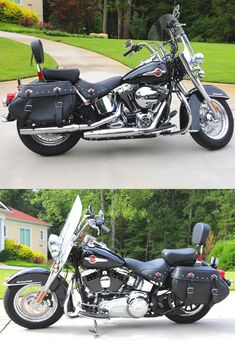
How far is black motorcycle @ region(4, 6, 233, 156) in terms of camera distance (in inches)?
280

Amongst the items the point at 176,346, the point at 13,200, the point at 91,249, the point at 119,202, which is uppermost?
the point at 91,249

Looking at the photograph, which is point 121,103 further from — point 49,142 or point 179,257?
point 179,257

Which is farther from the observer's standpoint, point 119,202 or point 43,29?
point 43,29

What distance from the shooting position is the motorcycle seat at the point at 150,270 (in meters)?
5.90

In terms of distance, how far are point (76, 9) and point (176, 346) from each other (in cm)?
2725

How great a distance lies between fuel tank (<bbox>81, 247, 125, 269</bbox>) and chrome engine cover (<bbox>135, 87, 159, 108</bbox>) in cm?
221

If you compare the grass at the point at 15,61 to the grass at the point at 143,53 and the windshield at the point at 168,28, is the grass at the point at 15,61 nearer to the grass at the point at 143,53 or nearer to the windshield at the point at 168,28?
the grass at the point at 143,53

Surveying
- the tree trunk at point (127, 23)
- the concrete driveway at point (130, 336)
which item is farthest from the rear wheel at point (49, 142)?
the tree trunk at point (127, 23)

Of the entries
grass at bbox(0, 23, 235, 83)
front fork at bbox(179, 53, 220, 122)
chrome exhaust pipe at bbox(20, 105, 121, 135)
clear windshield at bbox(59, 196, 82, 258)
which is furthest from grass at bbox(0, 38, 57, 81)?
clear windshield at bbox(59, 196, 82, 258)

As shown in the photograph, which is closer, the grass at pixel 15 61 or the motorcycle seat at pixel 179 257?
the motorcycle seat at pixel 179 257

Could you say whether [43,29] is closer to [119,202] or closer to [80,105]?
[119,202]

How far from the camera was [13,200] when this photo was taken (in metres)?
30.8

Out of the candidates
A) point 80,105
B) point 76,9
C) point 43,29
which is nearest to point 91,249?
point 80,105

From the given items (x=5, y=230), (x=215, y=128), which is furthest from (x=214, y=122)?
(x=5, y=230)
